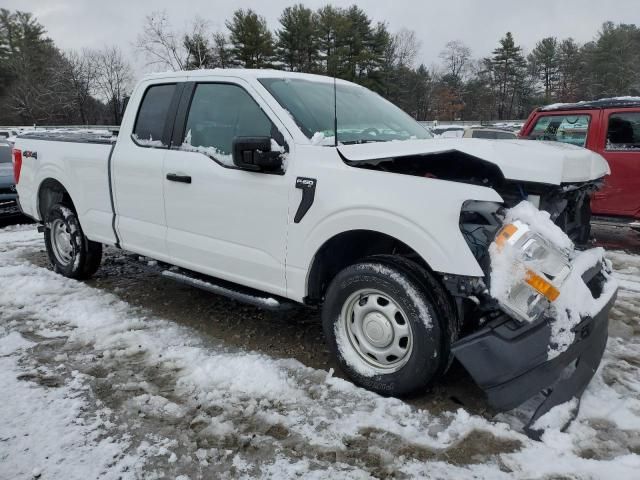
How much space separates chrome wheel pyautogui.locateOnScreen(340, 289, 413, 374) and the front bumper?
41 cm

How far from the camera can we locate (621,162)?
6.85m

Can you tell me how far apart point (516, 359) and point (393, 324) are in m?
0.70

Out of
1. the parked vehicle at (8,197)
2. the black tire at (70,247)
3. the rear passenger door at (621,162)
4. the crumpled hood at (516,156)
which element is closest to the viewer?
the crumpled hood at (516,156)

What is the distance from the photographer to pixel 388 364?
3016 millimetres

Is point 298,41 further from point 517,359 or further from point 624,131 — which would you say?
point 517,359

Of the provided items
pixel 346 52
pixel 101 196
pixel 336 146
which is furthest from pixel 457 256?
pixel 346 52

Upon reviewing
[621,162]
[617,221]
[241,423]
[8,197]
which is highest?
[621,162]

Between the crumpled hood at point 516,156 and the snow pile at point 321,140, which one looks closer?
the crumpled hood at point 516,156

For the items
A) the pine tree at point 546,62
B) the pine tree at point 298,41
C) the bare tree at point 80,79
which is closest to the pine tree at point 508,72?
the pine tree at point 546,62

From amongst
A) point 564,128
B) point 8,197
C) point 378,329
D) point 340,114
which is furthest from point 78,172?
point 564,128

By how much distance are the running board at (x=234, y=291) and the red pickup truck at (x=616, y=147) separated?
5.25 metres

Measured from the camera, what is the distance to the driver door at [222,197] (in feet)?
11.0

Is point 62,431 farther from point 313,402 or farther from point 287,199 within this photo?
point 287,199

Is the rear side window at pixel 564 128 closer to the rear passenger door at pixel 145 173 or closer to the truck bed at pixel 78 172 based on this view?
the rear passenger door at pixel 145 173
